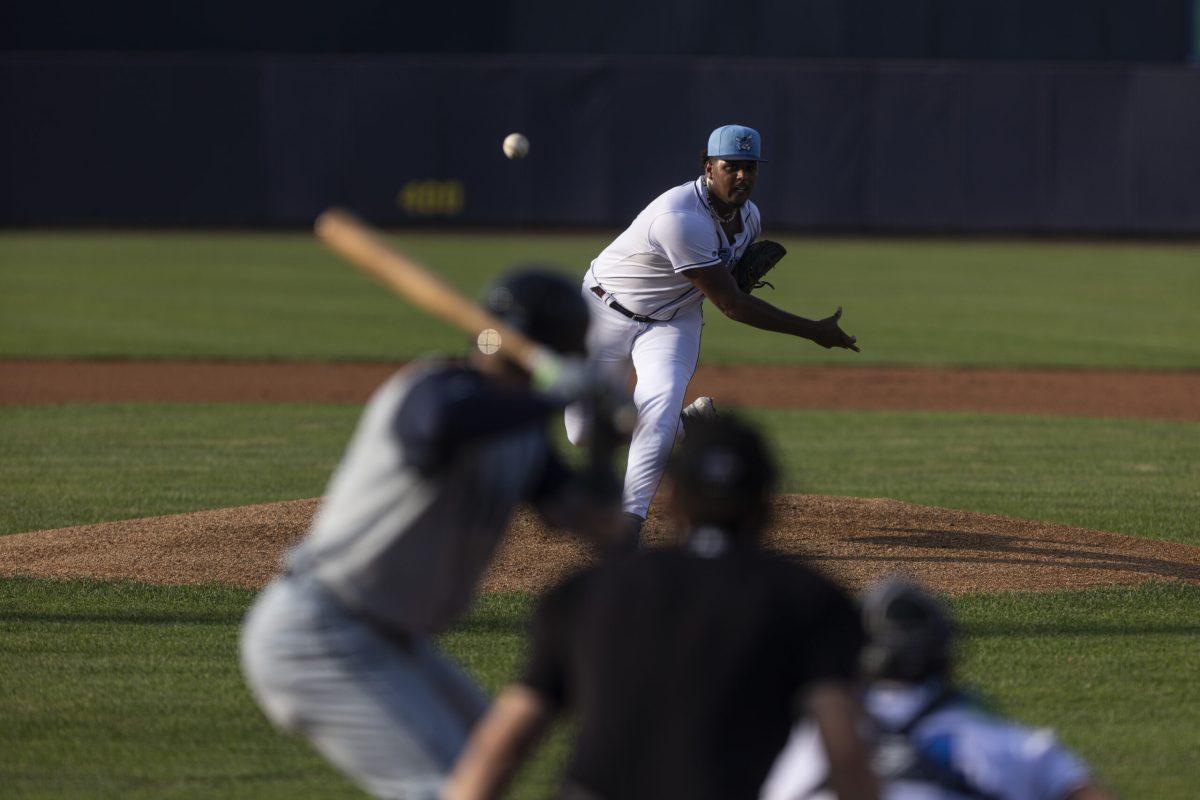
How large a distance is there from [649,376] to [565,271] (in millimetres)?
12317

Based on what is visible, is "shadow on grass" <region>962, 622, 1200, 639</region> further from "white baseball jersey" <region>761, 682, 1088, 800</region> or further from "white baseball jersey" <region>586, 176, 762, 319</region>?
"white baseball jersey" <region>761, 682, 1088, 800</region>

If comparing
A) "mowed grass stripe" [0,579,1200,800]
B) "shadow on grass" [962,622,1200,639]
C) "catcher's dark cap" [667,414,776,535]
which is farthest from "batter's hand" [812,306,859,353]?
"catcher's dark cap" [667,414,776,535]

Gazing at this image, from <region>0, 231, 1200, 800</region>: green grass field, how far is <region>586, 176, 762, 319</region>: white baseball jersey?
1836 millimetres

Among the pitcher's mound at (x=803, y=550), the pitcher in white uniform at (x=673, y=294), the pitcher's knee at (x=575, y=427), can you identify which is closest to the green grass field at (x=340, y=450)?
the pitcher's mound at (x=803, y=550)

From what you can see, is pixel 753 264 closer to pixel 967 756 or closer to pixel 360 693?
pixel 360 693

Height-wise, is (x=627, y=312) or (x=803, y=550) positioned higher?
(x=627, y=312)

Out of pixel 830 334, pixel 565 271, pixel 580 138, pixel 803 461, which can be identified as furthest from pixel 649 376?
pixel 580 138

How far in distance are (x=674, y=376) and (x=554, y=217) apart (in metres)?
29.2

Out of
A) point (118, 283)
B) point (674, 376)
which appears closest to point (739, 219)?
point (674, 376)

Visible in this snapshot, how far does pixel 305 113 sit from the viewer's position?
36.8 metres

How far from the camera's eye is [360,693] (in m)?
3.73

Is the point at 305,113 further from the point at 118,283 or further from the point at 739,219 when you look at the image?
the point at 739,219

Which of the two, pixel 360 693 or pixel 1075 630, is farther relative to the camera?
pixel 1075 630

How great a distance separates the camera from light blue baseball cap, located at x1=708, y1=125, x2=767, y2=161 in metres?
8.58
